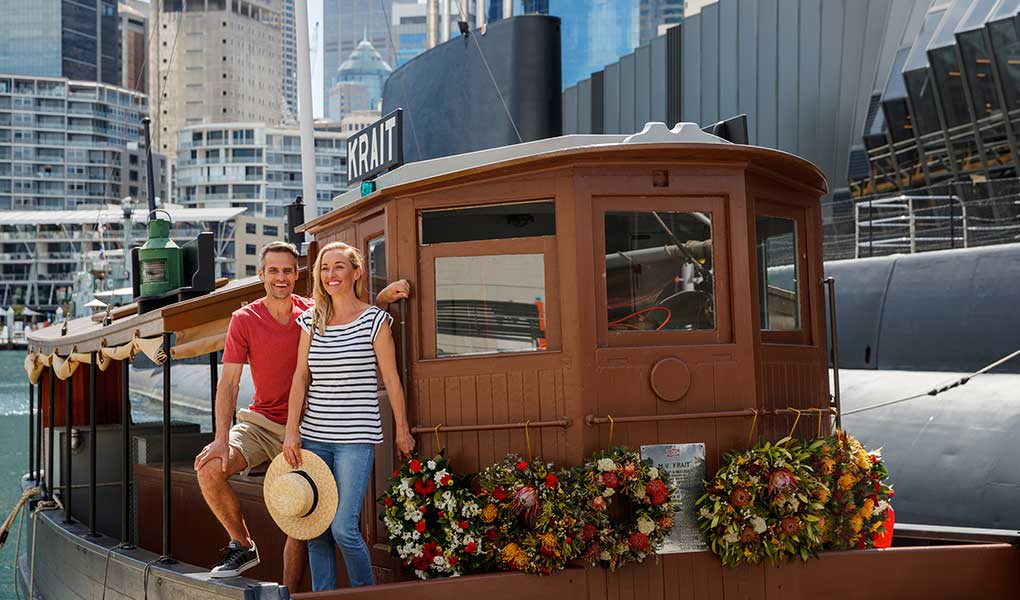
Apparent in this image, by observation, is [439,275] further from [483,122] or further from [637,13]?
[637,13]

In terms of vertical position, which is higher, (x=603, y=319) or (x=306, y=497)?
(x=603, y=319)

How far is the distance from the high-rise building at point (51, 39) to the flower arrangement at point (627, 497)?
637 ft

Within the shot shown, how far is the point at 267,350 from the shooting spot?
7266mm

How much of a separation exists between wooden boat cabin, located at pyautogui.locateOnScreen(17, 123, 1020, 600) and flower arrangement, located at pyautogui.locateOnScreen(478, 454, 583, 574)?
0.45 feet

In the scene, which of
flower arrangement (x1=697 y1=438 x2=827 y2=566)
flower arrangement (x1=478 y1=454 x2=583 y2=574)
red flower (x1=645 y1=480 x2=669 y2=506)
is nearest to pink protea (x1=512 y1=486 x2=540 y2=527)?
flower arrangement (x1=478 y1=454 x2=583 y2=574)

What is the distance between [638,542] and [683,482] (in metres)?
0.54

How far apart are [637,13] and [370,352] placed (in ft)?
172

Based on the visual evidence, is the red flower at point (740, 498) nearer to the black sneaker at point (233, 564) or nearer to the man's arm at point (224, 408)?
the black sneaker at point (233, 564)

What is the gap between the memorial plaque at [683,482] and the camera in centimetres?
689

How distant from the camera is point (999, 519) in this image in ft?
44.7

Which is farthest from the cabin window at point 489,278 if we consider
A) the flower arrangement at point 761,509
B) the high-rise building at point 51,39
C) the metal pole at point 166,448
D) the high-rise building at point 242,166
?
the high-rise building at point 51,39

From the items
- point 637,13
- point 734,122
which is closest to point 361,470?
point 734,122

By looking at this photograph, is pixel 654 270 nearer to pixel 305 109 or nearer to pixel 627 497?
pixel 627 497

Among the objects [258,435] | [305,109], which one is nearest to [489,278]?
[258,435]
